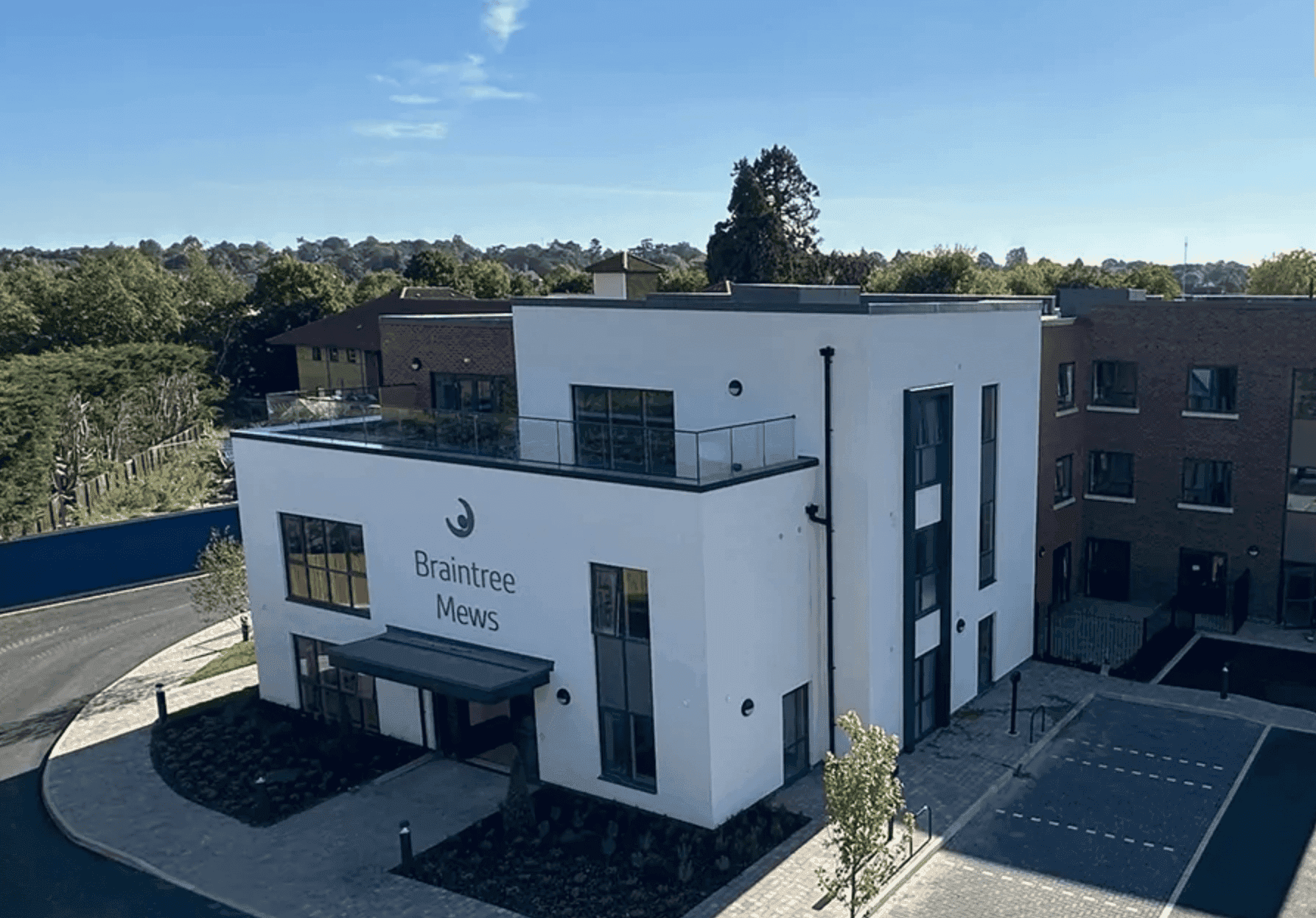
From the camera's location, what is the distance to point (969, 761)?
1970cm

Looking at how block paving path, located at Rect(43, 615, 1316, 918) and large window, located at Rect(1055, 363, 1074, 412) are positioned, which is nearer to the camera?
block paving path, located at Rect(43, 615, 1316, 918)

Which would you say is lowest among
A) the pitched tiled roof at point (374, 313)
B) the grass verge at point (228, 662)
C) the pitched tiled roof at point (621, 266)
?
the grass verge at point (228, 662)

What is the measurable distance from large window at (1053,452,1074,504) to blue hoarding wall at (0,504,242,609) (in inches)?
1028

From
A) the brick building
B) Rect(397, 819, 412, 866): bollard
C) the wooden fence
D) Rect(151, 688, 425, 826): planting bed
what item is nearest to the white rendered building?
Rect(151, 688, 425, 826): planting bed

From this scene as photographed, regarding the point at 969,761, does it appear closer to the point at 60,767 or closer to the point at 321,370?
the point at 60,767

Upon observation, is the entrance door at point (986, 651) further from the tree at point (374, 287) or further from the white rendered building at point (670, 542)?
the tree at point (374, 287)

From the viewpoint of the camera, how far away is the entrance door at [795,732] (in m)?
18.7

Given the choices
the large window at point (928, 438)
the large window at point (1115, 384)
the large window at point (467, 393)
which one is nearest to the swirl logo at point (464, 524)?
the large window at point (467, 393)

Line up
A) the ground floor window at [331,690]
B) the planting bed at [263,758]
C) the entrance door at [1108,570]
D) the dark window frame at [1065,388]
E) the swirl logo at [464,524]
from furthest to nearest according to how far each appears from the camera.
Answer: the entrance door at [1108,570], the dark window frame at [1065,388], the ground floor window at [331,690], the swirl logo at [464,524], the planting bed at [263,758]

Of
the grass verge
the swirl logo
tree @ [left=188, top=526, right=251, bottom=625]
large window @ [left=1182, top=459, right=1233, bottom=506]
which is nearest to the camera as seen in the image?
the swirl logo

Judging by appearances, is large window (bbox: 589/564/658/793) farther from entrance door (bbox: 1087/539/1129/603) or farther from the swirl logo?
entrance door (bbox: 1087/539/1129/603)

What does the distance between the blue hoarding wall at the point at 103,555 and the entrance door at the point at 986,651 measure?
25.0 metres

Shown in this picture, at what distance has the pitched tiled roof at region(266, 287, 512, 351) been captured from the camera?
38.1 metres

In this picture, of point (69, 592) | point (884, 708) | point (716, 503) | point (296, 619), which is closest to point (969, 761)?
point (884, 708)
